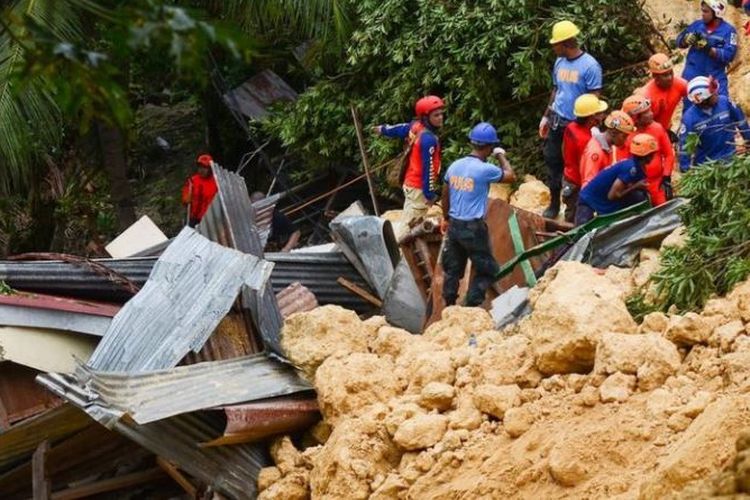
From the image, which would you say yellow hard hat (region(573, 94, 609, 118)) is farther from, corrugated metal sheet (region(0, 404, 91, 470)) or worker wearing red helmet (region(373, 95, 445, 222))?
corrugated metal sheet (region(0, 404, 91, 470))

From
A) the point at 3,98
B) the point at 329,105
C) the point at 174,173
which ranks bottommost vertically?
the point at 174,173

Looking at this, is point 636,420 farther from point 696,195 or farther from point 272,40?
point 272,40

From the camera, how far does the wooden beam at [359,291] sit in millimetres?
14726

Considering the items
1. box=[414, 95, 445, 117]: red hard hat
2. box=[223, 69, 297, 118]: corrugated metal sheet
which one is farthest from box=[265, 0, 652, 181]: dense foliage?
box=[223, 69, 297, 118]: corrugated metal sheet

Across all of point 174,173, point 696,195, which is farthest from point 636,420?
point 174,173

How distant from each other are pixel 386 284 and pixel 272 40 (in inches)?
240

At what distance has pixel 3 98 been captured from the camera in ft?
52.2

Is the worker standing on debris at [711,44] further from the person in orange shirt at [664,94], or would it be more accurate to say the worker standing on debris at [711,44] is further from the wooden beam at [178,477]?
the wooden beam at [178,477]

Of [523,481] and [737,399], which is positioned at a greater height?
[737,399]

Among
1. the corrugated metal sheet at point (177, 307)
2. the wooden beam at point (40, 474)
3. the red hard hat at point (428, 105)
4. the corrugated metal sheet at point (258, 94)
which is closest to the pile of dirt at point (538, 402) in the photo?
the corrugated metal sheet at point (177, 307)

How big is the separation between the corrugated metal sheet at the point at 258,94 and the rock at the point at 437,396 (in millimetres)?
9849

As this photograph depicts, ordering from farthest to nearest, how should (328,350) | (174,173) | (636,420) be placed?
(174,173), (328,350), (636,420)

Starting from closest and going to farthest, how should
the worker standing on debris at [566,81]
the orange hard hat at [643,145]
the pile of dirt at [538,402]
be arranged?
the pile of dirt at [538,402] < the orange hard hat at [643,145] < the worker standing on debris at [566,81]

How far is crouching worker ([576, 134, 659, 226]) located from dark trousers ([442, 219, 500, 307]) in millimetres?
863
